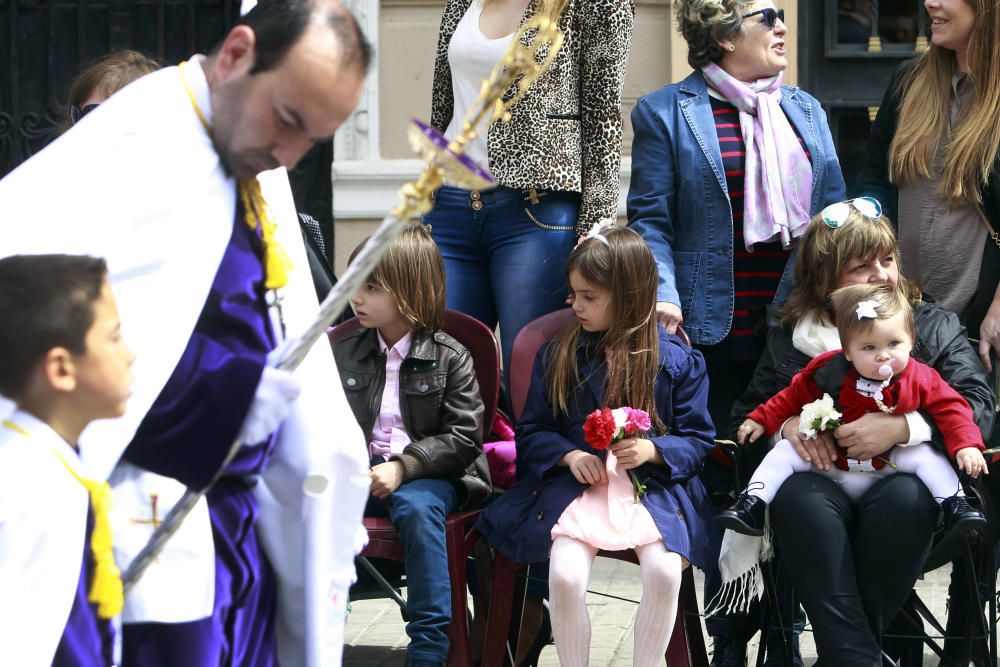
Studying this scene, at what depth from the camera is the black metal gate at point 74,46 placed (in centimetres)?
672

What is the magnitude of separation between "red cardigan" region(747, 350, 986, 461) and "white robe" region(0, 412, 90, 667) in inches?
89.1

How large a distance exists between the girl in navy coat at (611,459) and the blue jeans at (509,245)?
0.23m

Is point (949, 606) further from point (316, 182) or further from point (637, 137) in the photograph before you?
point (316, 182)

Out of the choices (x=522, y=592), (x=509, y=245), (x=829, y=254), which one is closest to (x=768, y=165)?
(x=829, y=254)

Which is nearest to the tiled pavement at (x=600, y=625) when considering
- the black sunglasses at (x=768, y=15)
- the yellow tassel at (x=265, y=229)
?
the black sunglasses at (x=768, y=15)

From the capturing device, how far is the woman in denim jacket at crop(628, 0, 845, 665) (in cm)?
459

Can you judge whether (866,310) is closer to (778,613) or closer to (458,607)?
(778,613)

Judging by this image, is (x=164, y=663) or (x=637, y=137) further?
(x=637, y=137)

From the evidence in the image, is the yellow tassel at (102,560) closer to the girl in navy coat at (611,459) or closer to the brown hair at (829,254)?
the girl in navy coat at (611,459)

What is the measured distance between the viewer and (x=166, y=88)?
2.56 metres

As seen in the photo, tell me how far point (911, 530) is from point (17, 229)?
2385mm

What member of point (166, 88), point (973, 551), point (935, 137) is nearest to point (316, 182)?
point (935, 137)

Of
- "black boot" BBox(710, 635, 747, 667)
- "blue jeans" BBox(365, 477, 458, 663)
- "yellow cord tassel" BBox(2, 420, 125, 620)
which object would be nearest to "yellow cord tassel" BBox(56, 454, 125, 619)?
"yellow cord tassel" BBox(2, 420, 125, 620)

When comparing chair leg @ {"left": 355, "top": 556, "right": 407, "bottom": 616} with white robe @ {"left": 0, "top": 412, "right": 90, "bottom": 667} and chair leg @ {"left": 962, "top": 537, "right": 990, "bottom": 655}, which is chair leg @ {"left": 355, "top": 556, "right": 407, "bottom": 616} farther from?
white robe @ {"left": 0, "top": 412, "right": 90, "bottom": 667}
